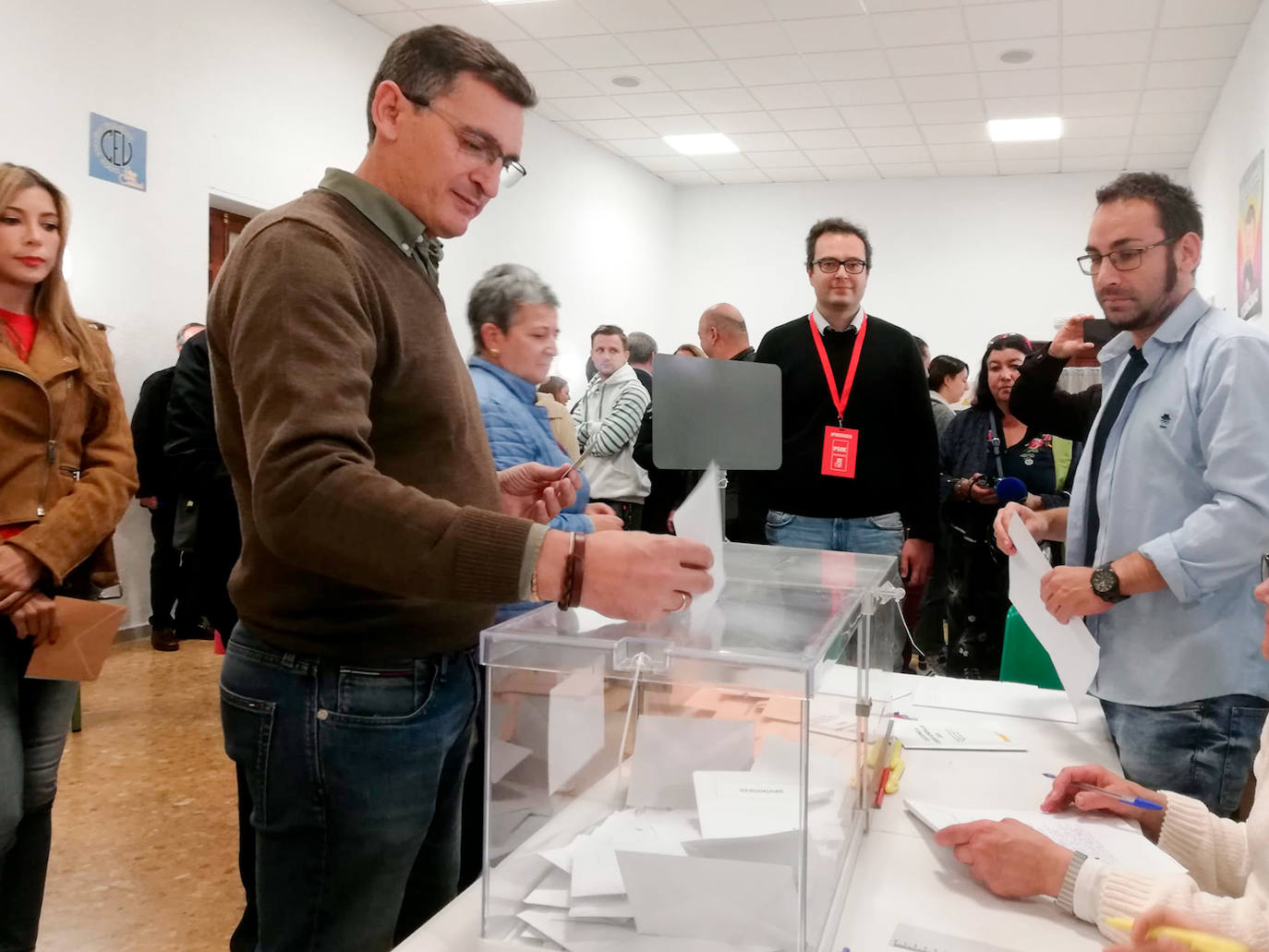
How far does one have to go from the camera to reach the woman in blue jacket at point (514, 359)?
2.13 metres

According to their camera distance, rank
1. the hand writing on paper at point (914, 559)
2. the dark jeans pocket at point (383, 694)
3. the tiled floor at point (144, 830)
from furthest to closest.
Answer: the hand writing on paper at point (914, 559)
the tiled floor at point (144, 830)
the dark jeans pocket at point (383, 694)

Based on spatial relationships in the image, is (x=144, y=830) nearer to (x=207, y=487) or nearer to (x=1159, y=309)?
(x=207, y=487)

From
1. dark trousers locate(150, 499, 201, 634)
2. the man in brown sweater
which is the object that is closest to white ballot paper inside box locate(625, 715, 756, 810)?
the man in brown sweater

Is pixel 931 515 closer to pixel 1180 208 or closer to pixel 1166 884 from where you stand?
pixel 1180 208

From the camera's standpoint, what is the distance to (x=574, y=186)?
802 cm

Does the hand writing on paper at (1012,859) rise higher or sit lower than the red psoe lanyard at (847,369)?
lower

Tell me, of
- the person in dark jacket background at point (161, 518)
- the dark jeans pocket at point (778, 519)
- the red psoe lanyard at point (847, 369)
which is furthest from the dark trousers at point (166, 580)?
the red psoe lanyard at point (847, 369)

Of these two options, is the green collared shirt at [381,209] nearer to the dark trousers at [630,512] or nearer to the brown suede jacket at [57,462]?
the brown suede jacket at [57,462]

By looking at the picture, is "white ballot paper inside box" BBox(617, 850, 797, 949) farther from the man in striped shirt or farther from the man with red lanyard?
the man in striped shirt

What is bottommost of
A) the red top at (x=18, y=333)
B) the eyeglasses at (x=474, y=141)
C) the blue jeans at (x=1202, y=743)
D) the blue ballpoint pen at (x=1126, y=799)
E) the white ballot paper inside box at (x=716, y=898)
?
the blue jeans at (x=1202, y=743)

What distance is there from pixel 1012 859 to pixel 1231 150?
6.25 m

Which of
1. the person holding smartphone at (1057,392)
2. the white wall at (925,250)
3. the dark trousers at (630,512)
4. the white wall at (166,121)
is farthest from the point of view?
the white wall at (925,250)

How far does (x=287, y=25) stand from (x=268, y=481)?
5.20 meters

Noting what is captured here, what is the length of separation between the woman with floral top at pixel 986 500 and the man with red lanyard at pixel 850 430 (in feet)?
2.41
